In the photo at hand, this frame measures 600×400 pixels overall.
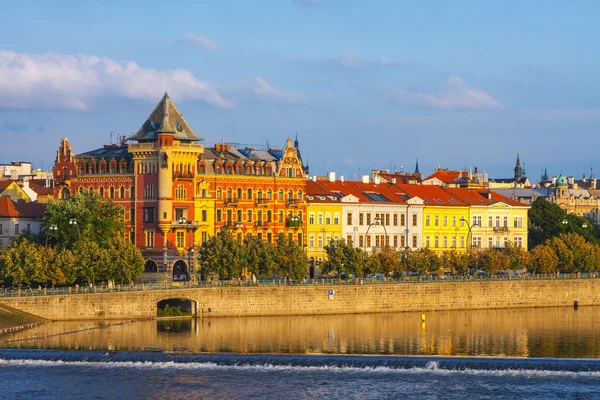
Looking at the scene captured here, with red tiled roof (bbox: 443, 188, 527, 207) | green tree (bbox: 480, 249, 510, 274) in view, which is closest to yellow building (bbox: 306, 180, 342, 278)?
green tree (bbox: 480, 249, 510, 274)

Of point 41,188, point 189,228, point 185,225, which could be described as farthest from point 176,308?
point 41,188

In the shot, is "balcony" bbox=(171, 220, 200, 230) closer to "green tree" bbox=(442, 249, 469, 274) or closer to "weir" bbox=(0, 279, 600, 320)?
"weir" bbox=(0, 279, 600, 320)

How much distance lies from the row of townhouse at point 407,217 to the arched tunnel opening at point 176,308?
27687 millimetres

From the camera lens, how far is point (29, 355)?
9244cm

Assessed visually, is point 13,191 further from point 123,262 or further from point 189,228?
point 123,262

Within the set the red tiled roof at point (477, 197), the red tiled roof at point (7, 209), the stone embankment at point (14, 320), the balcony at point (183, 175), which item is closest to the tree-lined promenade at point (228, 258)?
the balcony at point (183, 175)

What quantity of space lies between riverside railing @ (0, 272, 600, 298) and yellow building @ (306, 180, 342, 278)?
15.3 meters

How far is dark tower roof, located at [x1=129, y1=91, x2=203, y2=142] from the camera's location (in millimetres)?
134125

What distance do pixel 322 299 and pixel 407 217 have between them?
3262cm

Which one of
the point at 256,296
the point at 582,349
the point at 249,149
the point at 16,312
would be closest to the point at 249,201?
the point at 249,149

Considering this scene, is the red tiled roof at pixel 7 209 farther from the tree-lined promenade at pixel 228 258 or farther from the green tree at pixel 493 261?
the green tree at pixel 493 261

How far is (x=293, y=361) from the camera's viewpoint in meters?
90.6

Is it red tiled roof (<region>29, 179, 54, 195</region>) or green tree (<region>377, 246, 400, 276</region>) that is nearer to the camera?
green tree (<region>377, 246, 400, 276</region>)

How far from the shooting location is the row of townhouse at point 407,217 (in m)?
149
